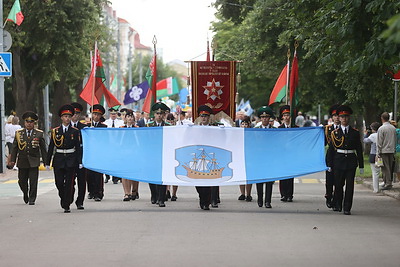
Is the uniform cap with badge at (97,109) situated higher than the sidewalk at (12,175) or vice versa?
the uniform cap with badge at (97,109)

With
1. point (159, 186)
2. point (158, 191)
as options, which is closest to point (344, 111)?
point (159, 186)

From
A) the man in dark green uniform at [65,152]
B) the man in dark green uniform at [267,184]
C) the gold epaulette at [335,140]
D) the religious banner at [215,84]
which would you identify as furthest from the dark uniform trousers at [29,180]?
the gold epaulette at [335,140]

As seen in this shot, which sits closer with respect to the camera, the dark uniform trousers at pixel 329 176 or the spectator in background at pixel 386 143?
the dark uniform trousers at pixel 329 176

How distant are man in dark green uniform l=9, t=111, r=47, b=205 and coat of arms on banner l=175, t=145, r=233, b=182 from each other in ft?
10.0

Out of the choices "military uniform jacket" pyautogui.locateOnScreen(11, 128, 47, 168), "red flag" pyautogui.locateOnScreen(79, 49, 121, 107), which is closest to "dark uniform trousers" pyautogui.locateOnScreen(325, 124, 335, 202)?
"red flag" pyautogui.locateOnScreen(79, 49, 121, 107)

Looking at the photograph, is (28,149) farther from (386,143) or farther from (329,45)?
(386,143)

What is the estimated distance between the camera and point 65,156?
15.8 meters

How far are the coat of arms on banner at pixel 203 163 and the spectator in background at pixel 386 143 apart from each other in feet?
19.1

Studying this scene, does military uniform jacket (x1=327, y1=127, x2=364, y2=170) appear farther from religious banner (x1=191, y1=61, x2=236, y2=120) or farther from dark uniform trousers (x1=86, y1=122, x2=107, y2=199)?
religious banner (x1=191, y1=61, x2=236, y2=120)

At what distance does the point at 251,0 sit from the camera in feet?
117

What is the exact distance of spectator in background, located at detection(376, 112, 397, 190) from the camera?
20.4 meters

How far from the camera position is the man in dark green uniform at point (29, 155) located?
1734 cm

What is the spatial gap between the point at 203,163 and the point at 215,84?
5.47m

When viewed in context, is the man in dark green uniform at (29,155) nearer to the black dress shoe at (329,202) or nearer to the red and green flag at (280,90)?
the black dress shoe at (329,202)
